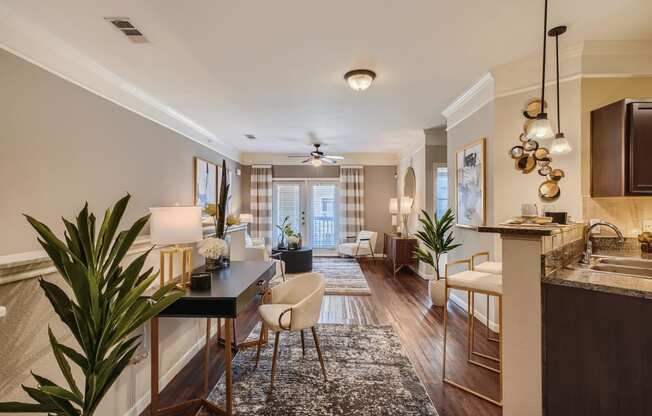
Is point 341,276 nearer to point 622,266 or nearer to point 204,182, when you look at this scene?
point 204,182

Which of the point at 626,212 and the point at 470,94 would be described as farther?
the point at 470,94

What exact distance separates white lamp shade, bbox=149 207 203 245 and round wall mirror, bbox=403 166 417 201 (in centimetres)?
493

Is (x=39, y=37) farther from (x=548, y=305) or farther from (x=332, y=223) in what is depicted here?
(x=332, y=223)

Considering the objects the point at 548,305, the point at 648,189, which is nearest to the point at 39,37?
the point at 548,305

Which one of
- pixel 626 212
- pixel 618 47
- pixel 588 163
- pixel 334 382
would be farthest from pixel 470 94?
pixel 334 382

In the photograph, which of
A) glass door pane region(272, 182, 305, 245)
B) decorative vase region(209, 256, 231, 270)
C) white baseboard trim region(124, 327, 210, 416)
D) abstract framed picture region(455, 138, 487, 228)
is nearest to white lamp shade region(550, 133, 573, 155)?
abstract framed picture region(455, 138, 487, 228)

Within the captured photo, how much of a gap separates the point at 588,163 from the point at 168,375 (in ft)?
13.0

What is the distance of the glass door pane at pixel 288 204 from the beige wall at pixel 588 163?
601 cm

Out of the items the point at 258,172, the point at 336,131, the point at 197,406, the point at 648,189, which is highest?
the point at 336,131

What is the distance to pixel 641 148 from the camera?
7.31 feet

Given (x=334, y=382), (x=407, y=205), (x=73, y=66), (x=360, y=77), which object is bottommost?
(x=334, y=382)

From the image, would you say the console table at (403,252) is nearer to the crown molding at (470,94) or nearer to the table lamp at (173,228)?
the crown molding at (470,94)

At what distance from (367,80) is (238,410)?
2.89 m

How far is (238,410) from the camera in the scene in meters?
2.05
